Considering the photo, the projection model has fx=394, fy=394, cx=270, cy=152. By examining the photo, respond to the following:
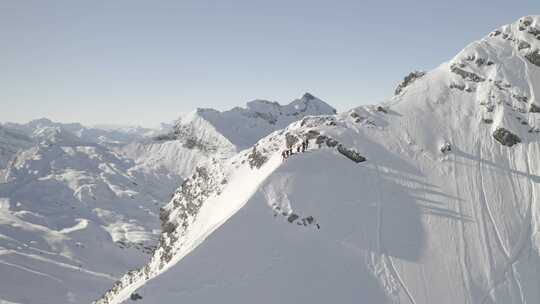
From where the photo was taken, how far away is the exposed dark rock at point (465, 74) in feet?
162

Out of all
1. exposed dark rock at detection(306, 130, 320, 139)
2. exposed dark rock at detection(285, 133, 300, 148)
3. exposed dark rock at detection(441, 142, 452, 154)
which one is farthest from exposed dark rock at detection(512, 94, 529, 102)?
exposed dark rock at detection(285, 133, 300, 148)

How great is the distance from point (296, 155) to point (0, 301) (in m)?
79.2

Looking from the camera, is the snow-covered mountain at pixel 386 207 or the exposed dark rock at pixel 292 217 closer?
the snow-covered mountain at pixel 386 207

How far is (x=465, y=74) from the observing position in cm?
5053

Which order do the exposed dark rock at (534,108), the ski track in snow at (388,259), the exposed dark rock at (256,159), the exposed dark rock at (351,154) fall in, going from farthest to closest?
the exposed dark rock at (534,108) → the exposed dark rock at (256,159) → the exposed dark rock at (351,154) → the ski track in snow at (388,259)

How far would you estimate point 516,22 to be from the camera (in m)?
54.8

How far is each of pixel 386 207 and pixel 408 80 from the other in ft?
87.6

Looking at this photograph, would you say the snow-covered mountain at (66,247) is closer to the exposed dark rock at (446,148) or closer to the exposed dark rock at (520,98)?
the exposed dark rock at (446,148)

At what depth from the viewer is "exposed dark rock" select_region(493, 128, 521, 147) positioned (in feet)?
138

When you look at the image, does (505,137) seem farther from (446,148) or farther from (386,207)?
(386,207)

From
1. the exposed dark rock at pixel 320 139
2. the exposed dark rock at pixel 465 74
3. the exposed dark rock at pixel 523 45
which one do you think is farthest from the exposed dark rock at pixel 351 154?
the exposed dark rock at pixel 523 45

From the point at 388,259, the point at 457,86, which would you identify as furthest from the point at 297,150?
the point at 457,86

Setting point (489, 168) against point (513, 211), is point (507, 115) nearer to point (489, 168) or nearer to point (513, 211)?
point (489, 168)

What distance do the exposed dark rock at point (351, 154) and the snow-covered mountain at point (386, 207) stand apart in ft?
0.38
